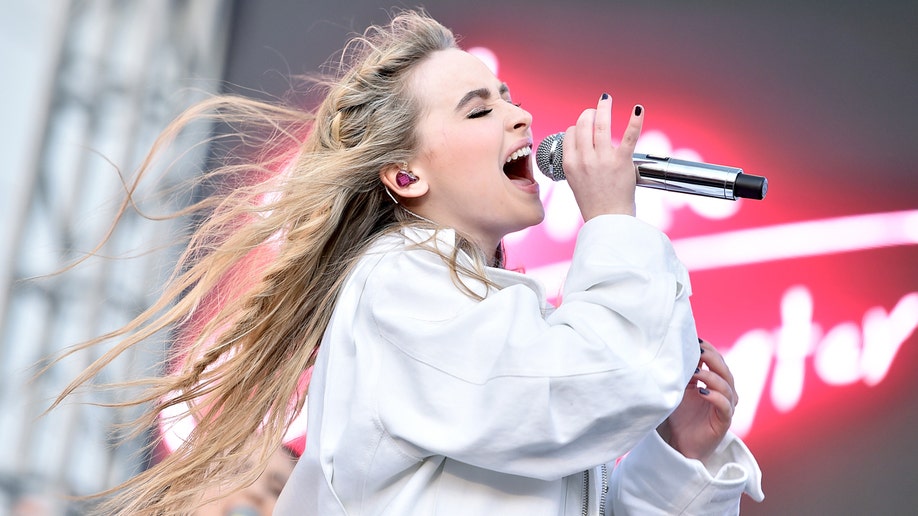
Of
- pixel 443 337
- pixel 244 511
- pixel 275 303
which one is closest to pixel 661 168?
pixel 443 337

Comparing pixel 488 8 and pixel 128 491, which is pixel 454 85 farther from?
pixel 488 8

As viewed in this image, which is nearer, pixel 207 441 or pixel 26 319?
pixel 207 441

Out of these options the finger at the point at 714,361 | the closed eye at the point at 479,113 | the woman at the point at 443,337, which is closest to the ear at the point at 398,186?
the woman at the point at 443,337

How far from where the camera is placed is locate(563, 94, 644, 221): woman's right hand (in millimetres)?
1023

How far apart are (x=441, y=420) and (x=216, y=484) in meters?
0.38

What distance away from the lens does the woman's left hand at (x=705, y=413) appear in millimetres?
1092

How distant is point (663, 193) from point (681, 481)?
139 centimetres

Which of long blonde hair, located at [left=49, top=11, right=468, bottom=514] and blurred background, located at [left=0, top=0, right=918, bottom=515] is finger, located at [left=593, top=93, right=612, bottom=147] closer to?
long blonde hair, located at [left=49, top=11, right=468, bottom=514]

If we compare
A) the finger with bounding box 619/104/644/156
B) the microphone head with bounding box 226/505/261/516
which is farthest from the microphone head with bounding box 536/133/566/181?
the microphone head with bounding box 226/505/261/516

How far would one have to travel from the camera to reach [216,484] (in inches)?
43.9

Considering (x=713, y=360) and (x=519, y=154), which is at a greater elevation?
(x=519, y=154)

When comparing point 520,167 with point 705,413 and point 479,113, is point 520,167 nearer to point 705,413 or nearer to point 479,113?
point 479,113

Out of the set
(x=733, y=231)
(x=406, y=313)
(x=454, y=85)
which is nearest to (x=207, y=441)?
(x=406, y=313)

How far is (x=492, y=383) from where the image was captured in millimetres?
866
